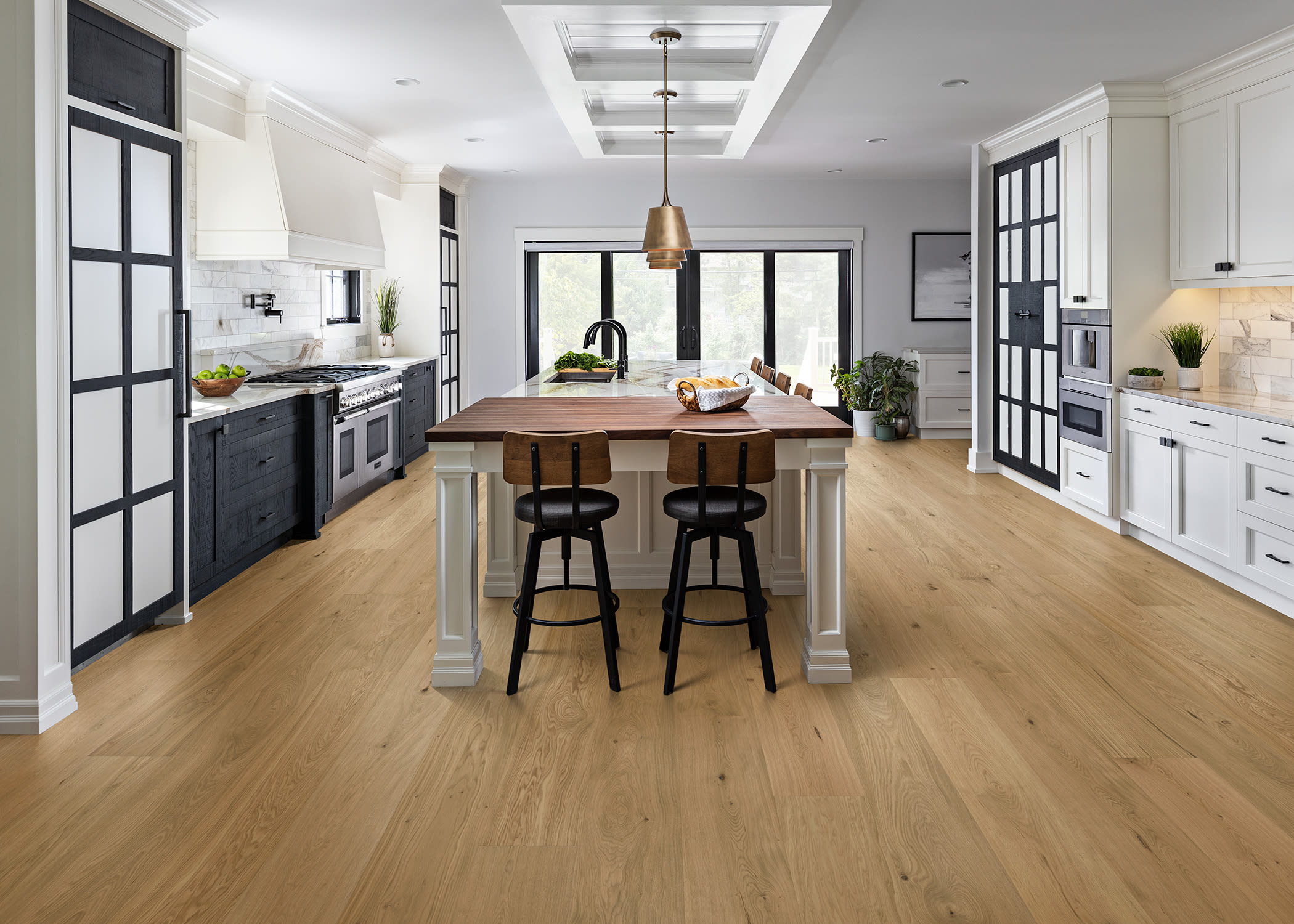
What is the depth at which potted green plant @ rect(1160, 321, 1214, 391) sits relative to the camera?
5.14m

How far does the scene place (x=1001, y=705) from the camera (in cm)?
304

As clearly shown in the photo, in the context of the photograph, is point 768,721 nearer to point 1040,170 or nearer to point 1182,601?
point 1182,601

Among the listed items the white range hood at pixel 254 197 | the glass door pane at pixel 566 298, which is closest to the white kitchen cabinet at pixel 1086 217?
the glass door pane at pixel 566 298

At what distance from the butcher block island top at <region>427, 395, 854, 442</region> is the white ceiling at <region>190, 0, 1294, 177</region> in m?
1.70

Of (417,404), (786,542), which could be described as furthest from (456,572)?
(417,404)

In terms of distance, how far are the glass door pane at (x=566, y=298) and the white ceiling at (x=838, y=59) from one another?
7.87 ft

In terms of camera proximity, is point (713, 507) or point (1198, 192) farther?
point (1198, 192)

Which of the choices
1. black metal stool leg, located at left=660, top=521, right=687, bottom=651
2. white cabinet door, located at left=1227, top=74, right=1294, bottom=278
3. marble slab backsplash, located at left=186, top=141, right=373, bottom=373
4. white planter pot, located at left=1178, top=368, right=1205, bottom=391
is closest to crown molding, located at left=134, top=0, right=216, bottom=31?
marble slab backsplash, located at left=186, top=141, right=373, bottom=373

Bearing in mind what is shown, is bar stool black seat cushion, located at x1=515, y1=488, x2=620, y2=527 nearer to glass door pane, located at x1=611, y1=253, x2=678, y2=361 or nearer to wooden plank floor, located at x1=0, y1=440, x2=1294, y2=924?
wooden plank floor, located at x1=0, y1=440, x2=1294, y2=924

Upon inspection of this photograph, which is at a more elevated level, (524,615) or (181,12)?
(181,12)

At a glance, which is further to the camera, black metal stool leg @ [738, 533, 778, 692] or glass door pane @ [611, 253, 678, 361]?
glass door pane @ [611, 253, 678, 361]

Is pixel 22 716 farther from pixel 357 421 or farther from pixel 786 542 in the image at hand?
pixel 357 421

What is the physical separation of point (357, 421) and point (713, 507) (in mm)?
3723

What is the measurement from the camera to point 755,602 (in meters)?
3.16
